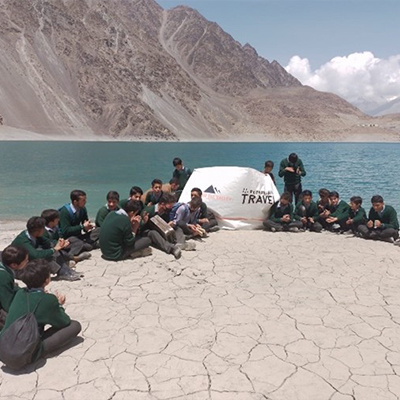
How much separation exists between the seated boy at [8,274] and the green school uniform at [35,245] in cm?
109

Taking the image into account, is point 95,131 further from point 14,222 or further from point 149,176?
point 14,222

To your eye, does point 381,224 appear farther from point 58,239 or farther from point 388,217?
point 58,239

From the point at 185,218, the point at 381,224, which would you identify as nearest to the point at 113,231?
the point at 185,218

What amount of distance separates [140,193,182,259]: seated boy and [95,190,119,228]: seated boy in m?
0.58

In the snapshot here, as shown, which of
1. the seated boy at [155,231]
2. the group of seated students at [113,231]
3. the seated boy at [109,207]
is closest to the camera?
the group of seated students at [113,231]

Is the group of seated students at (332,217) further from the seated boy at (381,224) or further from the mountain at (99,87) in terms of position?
the mountain at (99,87)

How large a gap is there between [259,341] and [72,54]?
102720 millimetres

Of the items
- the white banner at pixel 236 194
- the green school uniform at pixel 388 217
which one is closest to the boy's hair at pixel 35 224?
the white banner at pixel 236 194

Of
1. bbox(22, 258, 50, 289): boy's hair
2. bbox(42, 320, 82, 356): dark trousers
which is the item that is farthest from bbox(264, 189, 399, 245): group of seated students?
bbox(22, 258, 50, 289): boy's hair

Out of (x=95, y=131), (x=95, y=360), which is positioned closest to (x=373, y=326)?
(x=95, y=360)

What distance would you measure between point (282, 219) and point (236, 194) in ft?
3.96

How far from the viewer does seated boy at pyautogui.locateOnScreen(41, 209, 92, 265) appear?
20.4ft

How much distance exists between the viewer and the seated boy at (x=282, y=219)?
31.4ft

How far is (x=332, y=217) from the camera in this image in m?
9.60
